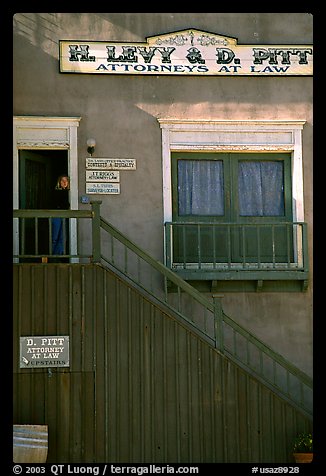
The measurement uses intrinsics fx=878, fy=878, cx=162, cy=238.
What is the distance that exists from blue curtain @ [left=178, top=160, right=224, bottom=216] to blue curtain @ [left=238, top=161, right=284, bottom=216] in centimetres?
34

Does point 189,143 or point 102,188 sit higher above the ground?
point 189,143

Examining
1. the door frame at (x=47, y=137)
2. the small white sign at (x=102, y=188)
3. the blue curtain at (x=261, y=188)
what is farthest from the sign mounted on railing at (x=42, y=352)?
the blue curtain at (x=261, y=188)

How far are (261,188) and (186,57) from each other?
233cm

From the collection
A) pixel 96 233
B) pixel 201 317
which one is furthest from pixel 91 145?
pixel 201 317

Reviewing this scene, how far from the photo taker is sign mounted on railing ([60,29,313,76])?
525 inches

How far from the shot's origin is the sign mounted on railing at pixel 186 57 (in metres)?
13.3

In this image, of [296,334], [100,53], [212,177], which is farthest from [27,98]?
[296,334]

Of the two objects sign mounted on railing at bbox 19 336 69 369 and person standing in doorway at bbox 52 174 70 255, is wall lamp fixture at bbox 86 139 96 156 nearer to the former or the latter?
person standing in doorway at bbox 52 174 70 255

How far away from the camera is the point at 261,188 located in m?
13.7

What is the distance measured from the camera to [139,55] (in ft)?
44.0

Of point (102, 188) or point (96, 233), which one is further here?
point (102, 188)

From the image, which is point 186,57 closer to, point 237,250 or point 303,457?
point 237,250

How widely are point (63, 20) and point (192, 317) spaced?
493cm

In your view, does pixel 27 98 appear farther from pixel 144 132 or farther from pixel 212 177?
pixel 212 177
